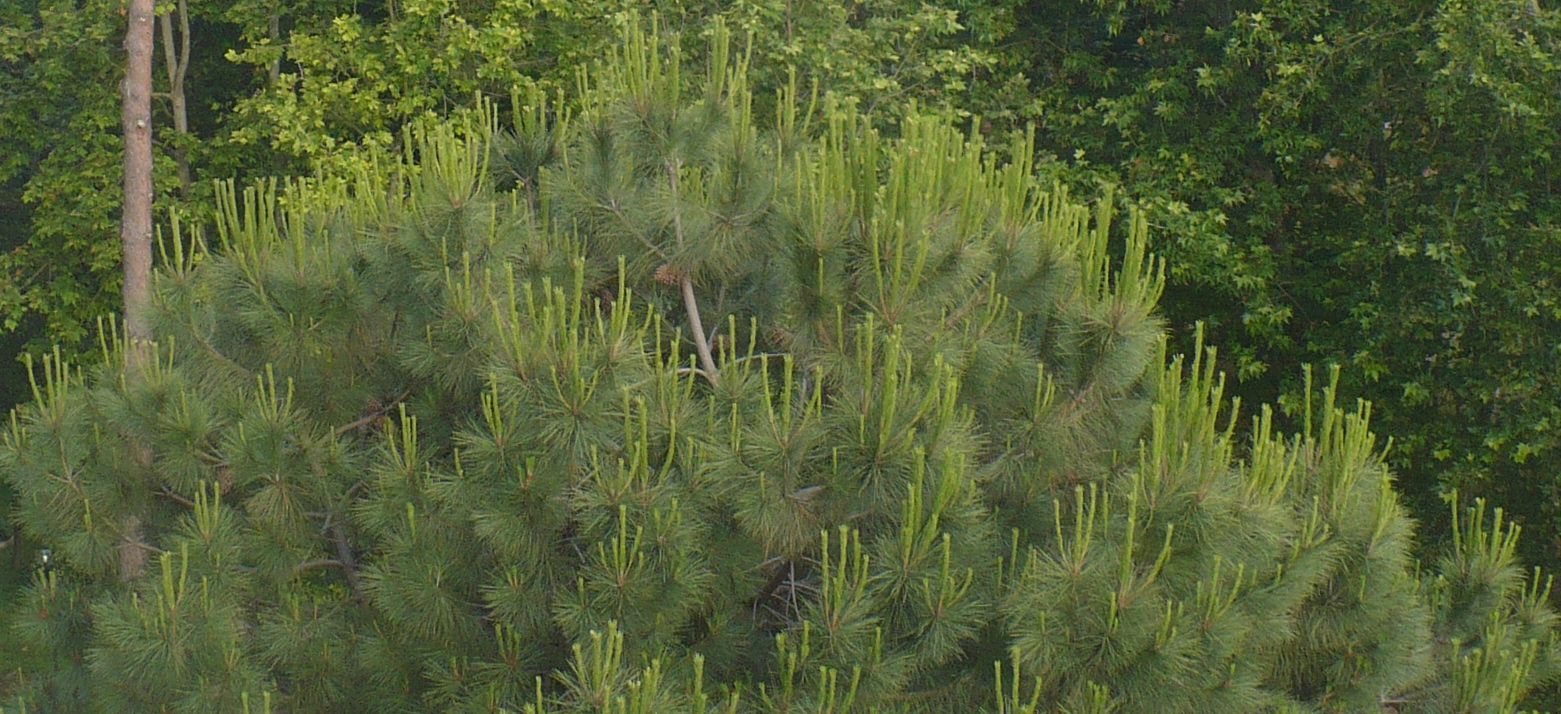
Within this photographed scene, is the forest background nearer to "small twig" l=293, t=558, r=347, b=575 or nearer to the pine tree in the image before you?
the pine tree

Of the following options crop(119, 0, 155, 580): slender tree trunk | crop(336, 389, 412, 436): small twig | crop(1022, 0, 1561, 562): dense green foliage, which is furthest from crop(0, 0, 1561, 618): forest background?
crop(336, 389, 412, 436): small twig

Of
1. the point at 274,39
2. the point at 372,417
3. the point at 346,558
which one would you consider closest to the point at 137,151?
the point at 274,39

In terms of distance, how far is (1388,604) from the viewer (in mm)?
5707

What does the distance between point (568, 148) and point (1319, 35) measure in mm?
8980

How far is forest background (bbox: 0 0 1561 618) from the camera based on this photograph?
12.4 meters

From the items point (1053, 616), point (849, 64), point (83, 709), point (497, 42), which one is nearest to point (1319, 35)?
point (849, 64)

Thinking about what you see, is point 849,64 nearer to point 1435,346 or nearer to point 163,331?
point 1435,346

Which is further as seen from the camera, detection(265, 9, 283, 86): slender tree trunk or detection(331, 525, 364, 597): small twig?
detection(265, 9, 283, 86): slender tree trunk

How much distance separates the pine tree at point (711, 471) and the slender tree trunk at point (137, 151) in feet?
27.9

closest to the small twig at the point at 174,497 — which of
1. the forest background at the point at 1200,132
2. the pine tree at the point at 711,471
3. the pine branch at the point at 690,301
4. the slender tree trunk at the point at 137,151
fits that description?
the pine tree at the point at 711,471

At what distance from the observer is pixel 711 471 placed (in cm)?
502

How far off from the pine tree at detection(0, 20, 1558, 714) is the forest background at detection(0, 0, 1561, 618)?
5.14 meters

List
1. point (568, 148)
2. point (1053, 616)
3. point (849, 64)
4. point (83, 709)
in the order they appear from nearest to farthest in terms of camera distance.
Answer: point (1053, 616) → point (568, 148) → point (83, 709) → point (849, 64)

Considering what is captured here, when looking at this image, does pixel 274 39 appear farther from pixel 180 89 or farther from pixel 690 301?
pixel 690 301
